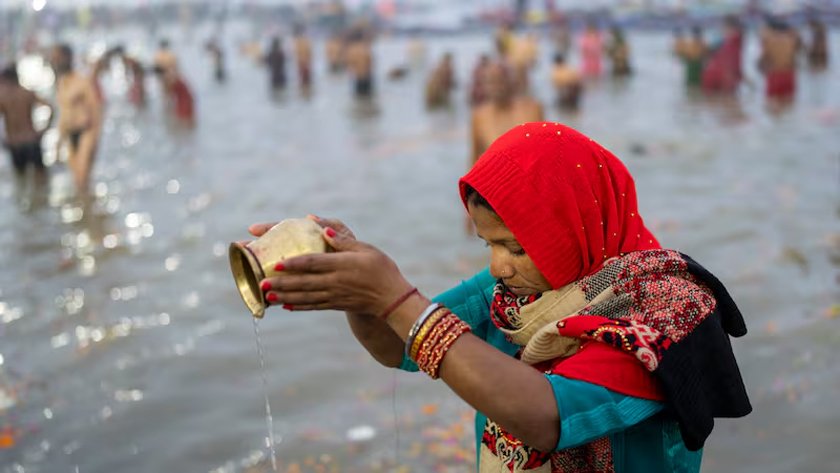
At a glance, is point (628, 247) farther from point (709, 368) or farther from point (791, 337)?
point (791, 337)

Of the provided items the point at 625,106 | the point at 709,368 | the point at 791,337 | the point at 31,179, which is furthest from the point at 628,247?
the point at 625,106

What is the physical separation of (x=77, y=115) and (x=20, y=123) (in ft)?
3.51

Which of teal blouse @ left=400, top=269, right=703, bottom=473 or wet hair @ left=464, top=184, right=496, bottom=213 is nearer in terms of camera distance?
teal blouse @ left=400, top=269, right=703, bottom=473

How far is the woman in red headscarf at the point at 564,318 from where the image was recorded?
1.49 m

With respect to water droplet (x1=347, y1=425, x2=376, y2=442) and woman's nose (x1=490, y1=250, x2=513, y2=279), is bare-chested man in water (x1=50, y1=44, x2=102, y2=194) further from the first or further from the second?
woman's nose (x1=490, y1=250, x2=513, y2=279)

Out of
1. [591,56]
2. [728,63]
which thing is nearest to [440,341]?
[728,63]

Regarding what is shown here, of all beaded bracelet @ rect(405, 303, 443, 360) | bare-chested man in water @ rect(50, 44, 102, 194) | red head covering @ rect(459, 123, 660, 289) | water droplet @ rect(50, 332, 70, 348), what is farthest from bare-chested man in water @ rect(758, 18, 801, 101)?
beaded bracelet @ rect(405, 303, 443, 360)

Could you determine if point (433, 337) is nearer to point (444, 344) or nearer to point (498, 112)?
point (444, 344)

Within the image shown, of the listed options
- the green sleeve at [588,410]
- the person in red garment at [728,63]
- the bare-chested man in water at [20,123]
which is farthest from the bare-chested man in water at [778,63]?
the green sleeve at [588,410]

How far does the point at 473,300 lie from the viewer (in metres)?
2.02

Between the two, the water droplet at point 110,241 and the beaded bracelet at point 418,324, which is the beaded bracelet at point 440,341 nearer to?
the beaded bracelet at point 418,324

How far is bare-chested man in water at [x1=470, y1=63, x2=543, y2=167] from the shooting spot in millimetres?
7629

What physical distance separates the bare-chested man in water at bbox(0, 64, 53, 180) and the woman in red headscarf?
10166mm

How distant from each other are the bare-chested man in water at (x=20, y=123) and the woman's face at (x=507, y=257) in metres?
10.2
